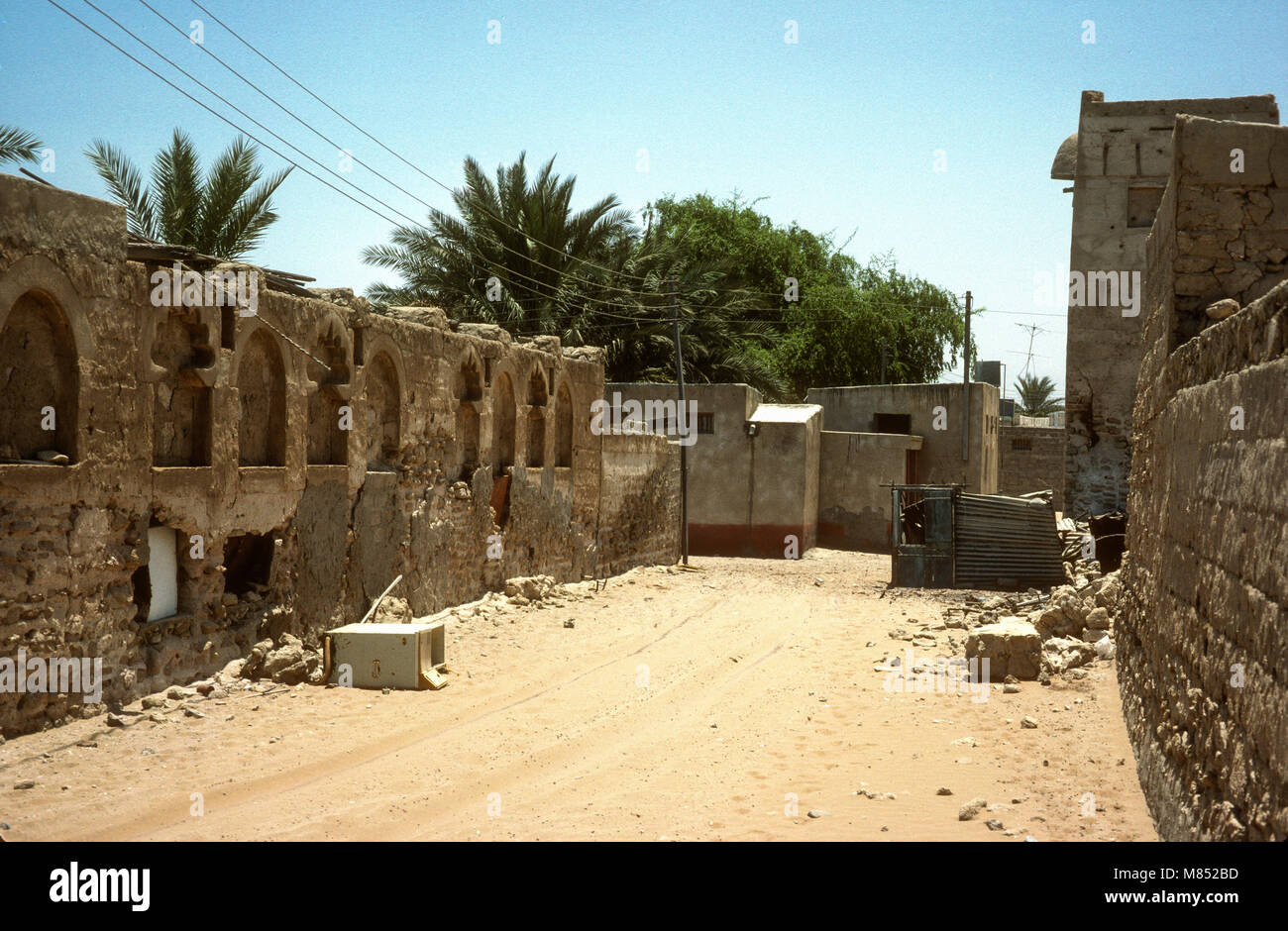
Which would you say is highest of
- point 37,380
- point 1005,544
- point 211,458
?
point 37,380

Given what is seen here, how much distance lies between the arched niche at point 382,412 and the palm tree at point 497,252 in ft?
47.2

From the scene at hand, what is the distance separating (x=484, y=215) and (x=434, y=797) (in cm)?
2224

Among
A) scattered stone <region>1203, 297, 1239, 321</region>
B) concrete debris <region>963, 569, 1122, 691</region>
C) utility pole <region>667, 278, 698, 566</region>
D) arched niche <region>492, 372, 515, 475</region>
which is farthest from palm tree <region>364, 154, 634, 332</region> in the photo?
scattered stone <region>1203, 297, 1239, 321</region>

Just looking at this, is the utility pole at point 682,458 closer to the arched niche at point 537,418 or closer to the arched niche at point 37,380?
the arched niche at point 537,418

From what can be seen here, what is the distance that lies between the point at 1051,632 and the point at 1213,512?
26.3ft

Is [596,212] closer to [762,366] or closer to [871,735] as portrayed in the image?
[762,366]

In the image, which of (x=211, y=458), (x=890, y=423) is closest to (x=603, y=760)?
(x=211, y=458)

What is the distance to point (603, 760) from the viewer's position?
7.95 metres

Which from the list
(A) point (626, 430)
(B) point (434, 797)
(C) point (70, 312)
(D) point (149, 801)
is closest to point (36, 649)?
(D) point (149, 801)

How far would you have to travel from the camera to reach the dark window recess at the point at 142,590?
29.3 ft

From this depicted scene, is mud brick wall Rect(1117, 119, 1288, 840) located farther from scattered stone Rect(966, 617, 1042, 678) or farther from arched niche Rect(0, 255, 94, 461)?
arched niche Rect(0, 255, 94, 461)

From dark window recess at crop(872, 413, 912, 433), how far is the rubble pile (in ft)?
49.9

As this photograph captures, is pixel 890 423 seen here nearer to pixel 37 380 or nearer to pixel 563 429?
pixel 563 429

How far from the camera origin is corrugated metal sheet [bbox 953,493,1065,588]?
17.6 metres
